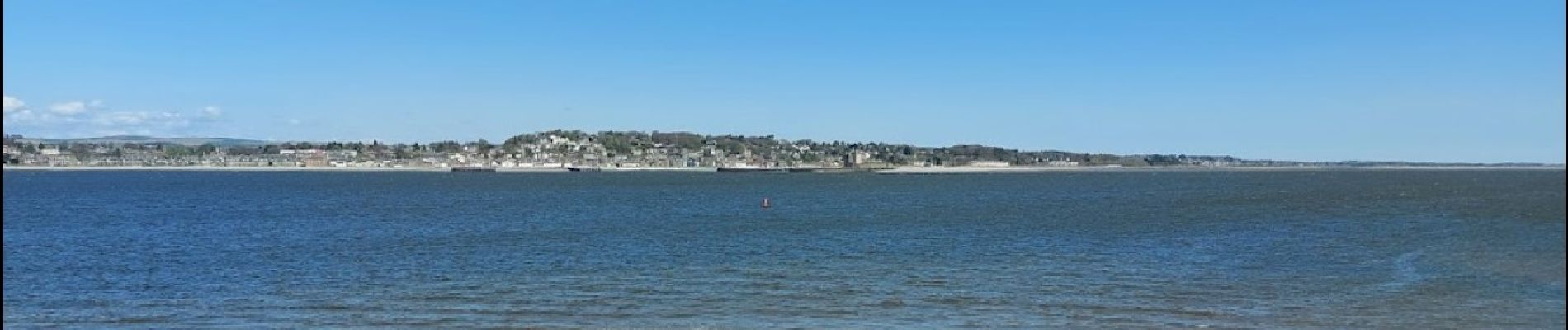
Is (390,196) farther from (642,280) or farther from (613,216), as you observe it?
(642,280)

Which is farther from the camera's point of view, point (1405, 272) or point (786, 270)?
point (786, 270)

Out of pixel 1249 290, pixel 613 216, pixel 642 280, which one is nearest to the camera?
pixel 1249 290

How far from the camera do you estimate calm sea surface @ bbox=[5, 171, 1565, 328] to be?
21.0 meters

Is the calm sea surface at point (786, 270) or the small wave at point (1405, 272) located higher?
the small wave at point (1405, 272)

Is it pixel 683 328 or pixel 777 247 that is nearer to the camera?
pixel 683 328

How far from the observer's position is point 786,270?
2933 cm

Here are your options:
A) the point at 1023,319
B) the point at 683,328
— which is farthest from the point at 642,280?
the point at 1023,319

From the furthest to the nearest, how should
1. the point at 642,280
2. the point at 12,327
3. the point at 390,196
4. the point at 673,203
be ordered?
the point at 390,196
the point at 673,203
the point at 642,280
the point at 12,327

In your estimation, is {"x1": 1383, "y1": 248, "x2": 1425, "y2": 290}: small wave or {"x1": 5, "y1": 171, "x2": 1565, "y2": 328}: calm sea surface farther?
{"x1": 1383, "y1": 248, "x2": 1425, "y2": 290}: small wave

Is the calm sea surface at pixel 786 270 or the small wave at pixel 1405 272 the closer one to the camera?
the calm sea surface at pixel 786 270

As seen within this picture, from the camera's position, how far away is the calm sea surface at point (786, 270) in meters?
21.0

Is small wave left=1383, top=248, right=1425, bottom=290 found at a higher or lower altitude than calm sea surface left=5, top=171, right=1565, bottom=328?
higher

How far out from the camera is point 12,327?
19375 millimetres

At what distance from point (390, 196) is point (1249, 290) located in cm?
8068
